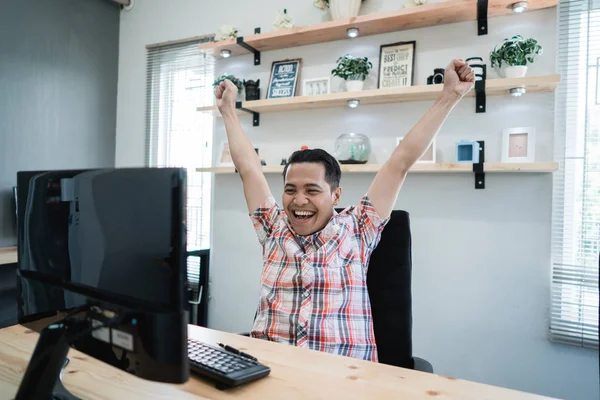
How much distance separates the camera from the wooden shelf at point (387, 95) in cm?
197

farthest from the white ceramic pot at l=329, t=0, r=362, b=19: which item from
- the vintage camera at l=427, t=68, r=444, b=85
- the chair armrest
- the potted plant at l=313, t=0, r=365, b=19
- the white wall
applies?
the chair armrest

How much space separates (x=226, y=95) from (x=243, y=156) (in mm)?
246

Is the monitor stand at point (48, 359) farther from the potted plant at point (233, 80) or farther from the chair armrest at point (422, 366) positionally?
the potted plant at point (233, 80)

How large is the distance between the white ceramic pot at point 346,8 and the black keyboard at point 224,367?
A: 2.05m

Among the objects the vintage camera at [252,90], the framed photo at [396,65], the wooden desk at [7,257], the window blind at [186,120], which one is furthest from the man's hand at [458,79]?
the wooden desk at [7,257]

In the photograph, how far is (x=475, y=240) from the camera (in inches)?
87.4

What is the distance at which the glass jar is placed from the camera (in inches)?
92.9

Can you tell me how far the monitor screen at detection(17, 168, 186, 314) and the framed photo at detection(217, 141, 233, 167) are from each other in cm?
197

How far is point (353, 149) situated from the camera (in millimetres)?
2365

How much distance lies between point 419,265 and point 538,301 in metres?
0.58

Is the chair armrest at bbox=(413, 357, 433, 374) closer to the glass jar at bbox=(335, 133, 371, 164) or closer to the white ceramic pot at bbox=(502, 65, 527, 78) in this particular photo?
the glass jar at bbox=(335, 133, 371, 164)

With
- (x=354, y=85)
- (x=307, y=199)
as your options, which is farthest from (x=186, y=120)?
(x=307, y=199)

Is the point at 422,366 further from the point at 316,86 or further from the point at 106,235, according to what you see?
the point at 316,86

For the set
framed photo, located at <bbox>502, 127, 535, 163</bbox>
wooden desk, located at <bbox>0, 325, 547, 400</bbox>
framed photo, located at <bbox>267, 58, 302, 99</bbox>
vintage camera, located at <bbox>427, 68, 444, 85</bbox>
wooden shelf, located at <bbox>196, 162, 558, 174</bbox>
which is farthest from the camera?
framed photo, located at <bbox>267, 58, 302, 99</bbox>
